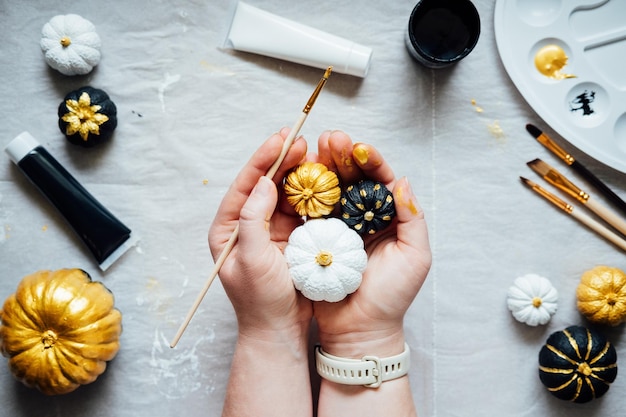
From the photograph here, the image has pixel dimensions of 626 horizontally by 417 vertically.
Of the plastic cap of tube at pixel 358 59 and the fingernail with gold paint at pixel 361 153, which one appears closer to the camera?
the fingernail with gold paint at pixel 361 153

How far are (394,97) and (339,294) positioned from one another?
48 cm

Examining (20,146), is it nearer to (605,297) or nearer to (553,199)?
(553,199)

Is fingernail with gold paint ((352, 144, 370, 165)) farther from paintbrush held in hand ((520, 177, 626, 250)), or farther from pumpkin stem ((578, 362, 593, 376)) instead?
pumpkin stem ((578, 362, 593, 376))

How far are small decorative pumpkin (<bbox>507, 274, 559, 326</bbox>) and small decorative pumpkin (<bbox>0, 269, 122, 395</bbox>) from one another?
33.3 inches

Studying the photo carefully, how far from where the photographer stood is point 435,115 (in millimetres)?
1250

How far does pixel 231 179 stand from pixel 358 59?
14.7 inches

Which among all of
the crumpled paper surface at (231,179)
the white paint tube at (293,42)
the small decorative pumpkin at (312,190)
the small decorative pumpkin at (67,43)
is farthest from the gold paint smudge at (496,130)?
the small decorative pumpkin at (67,43)

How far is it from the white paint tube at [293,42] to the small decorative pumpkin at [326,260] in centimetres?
39

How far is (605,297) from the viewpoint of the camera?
1.17 m

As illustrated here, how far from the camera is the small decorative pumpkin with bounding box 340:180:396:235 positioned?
3.34 ft

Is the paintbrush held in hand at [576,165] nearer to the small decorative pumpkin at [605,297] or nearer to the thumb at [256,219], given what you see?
the small decorative pumpkin at [605,297]

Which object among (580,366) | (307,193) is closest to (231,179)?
(307,193)

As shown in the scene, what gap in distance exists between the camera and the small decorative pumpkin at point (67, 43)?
1.17 m

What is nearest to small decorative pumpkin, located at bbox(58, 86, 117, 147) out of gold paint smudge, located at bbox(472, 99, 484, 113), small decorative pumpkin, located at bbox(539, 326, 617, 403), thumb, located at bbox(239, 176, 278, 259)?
thumb, located at bbox(239, 176, 278, 259)
